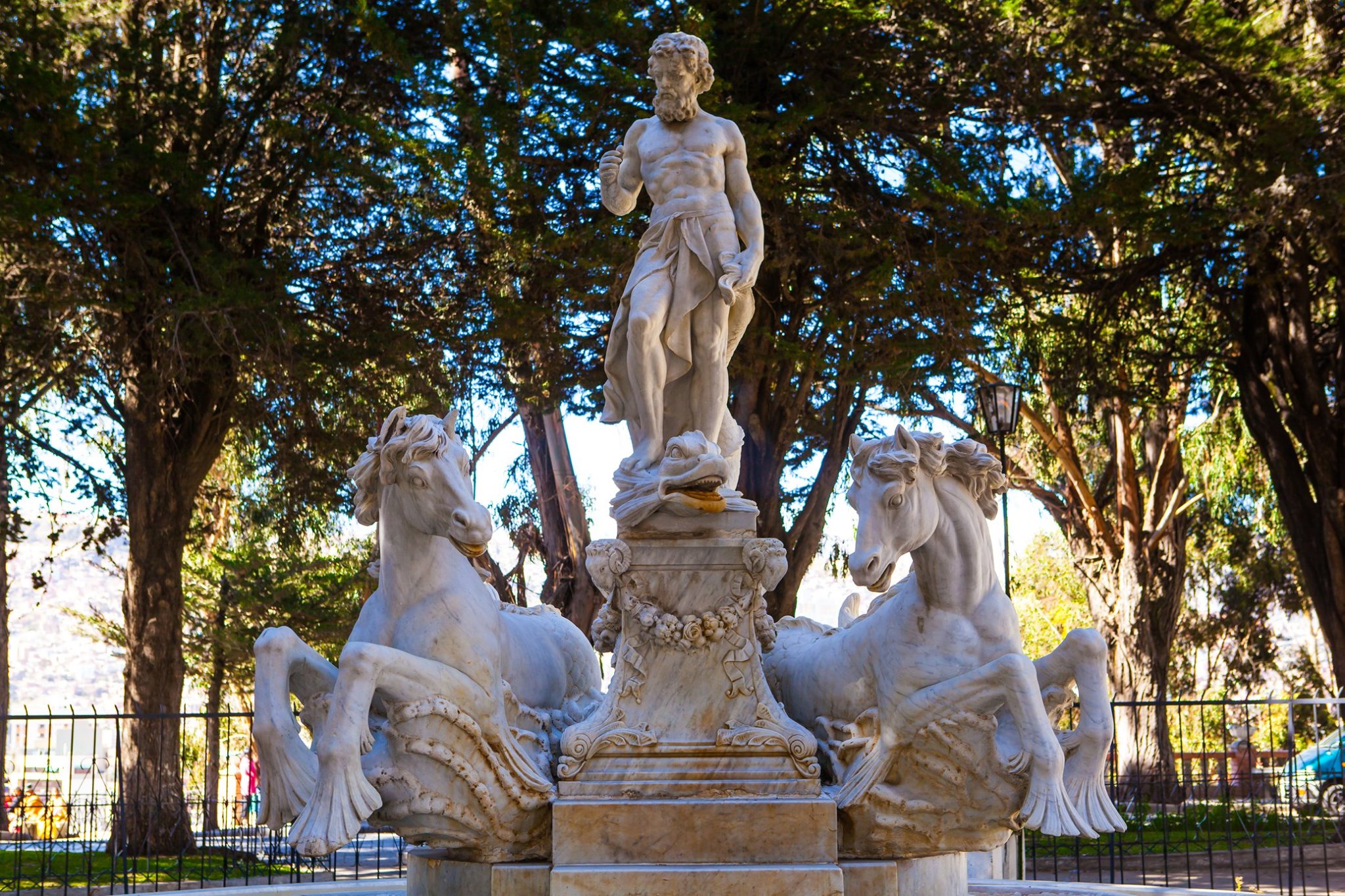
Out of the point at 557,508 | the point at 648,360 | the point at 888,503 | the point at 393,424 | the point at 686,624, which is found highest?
the point at 557,508

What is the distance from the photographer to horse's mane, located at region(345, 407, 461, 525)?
565 centimetres

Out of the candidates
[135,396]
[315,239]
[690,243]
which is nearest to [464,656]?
[690,243]

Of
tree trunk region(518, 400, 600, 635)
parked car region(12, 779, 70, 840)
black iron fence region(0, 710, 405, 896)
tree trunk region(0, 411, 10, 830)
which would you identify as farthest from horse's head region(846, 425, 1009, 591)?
tree trunk region(518, 400, 600, 635)

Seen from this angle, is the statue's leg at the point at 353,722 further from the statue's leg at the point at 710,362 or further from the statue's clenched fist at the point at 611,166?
the statue's clenched fist at the point at 611,166

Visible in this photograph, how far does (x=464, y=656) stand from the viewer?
5777 mm

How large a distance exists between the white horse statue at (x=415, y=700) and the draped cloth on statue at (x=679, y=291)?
1644mm

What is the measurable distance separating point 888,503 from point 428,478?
170 cm

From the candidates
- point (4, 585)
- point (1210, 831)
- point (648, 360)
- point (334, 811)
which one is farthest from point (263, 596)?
point (334, 811)

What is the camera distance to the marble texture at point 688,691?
6031 mm

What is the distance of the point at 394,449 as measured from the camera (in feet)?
18.7

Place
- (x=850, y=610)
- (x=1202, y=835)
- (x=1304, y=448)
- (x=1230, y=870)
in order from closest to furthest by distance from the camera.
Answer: (x=850, y=610) < (x=1230, y=870) < (x=1202, y=835) < (x=1304, y=448)

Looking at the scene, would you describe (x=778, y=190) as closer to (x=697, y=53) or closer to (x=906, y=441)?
(x=697, y=53)

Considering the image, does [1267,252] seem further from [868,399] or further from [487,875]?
[487,875]

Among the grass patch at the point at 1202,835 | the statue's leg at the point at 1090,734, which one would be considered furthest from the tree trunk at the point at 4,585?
the statue's leg at the point at 1090,734
